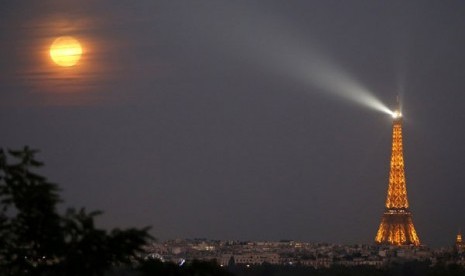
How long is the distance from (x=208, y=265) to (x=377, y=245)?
80.0m

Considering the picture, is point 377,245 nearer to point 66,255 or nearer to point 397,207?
point 397,207

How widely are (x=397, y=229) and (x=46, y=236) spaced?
74985 millimetres

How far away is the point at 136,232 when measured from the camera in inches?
629

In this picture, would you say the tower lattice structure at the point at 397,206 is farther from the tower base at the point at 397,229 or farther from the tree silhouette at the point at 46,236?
the tree silhouette at the point at 46,236

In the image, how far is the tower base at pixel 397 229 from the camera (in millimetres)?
89125

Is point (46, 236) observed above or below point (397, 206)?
below

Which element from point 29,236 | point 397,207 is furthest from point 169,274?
point 397,207

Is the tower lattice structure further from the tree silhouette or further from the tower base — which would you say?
the tree silhouette

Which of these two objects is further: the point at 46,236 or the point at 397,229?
the point at 397,229

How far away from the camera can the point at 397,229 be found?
9006 cm

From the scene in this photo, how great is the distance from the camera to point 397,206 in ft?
290

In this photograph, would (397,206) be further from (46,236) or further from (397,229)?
(46,236)

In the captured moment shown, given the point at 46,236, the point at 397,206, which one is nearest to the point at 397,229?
the point at 397,206

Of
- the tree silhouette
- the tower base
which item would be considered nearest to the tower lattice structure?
the tower base
